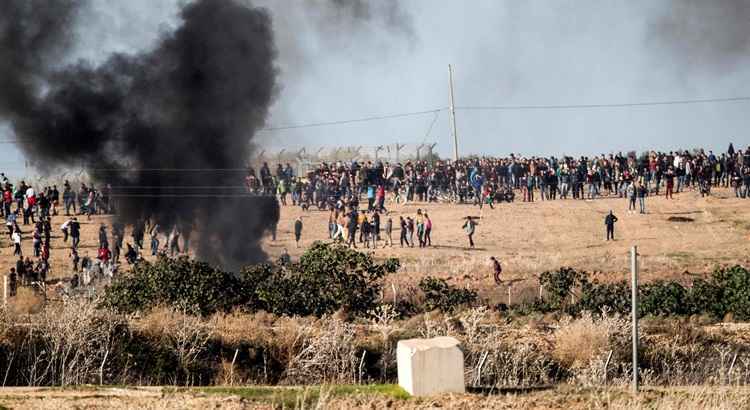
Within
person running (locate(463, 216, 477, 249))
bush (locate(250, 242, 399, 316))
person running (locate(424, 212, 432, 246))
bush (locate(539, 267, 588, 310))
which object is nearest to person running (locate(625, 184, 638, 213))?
person running (locate(463, 216, 477, 249))

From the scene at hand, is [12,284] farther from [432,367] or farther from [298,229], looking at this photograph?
[432,367]

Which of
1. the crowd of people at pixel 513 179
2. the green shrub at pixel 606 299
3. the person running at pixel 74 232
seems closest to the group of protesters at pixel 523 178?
the crowd of people at pixel 513 179

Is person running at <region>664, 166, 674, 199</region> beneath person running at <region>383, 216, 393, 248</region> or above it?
above

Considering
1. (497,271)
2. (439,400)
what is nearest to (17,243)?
(497,271)

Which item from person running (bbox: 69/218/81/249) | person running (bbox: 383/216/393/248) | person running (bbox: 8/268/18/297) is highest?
person running (bbox: 69/218/81/249)

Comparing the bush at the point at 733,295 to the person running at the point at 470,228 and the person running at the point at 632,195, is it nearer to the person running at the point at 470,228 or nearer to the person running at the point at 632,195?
the person running at the point at 470,228

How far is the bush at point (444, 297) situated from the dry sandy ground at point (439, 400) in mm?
14930

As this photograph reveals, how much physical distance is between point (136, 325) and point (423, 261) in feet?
70.0

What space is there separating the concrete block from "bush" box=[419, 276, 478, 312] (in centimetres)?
1500

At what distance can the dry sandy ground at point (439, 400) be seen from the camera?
18.3 metres

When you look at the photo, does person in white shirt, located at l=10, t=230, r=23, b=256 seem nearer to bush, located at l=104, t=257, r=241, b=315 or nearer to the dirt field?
the dirt field

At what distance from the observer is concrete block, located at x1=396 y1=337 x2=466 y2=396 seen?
18.6 metres

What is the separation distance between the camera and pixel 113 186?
48.2 meters

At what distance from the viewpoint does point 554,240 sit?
51719mm
